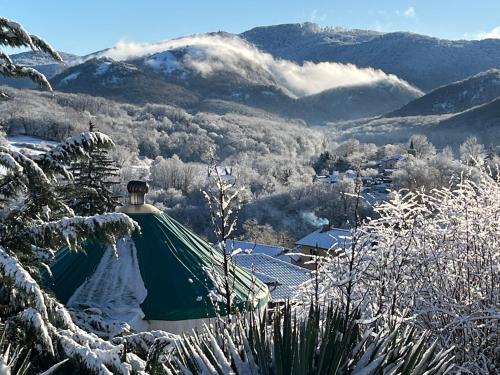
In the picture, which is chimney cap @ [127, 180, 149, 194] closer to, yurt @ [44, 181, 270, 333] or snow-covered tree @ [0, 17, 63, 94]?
yurt @ [44, 181, 270, 333]

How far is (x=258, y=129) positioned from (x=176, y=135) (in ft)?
126

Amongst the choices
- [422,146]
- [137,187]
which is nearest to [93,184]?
[137,187]

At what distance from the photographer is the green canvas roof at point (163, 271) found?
948 cm

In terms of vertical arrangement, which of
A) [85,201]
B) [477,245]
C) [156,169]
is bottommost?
[156,169]

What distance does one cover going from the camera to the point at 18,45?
19.4ft

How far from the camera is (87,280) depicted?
987 cm

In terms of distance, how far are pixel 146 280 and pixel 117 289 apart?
0.50 metres

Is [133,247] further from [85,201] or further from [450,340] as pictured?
[85,201]

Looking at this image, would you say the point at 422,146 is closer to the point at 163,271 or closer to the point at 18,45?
the point at 163,271

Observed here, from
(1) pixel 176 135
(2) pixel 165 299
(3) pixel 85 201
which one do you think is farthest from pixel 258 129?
(2) pixel 165 299

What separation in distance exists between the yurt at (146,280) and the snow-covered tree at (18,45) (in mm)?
3666

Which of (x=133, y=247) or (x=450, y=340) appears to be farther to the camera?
(x=133, y=247)

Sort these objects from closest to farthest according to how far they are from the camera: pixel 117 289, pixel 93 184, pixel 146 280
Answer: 1. pixel 117 289
2. pixel 146 280
3. pixel 93 184

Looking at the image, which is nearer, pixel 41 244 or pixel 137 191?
pixel 41 244
